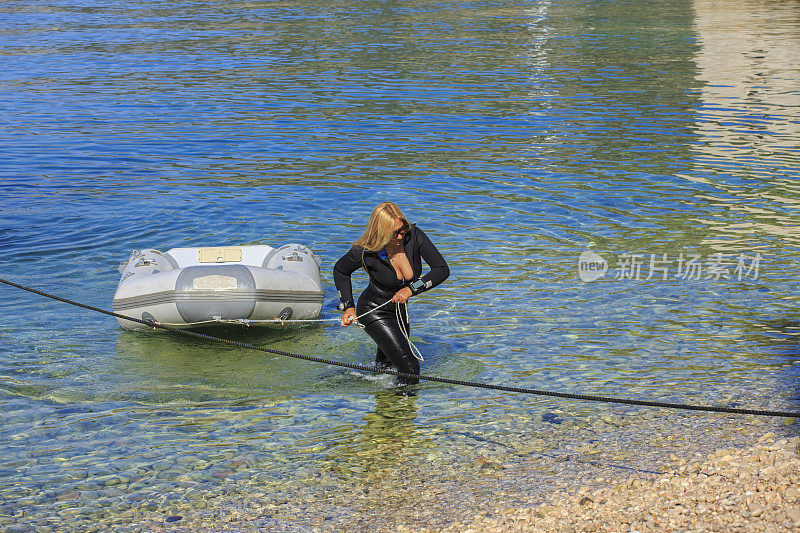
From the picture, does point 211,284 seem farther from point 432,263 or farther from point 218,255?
point 432,263

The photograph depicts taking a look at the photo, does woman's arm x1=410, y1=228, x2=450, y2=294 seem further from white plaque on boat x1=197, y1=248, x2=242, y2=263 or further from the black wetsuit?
white plaque on boat x1=197, y1=248, x2=242, y2=263

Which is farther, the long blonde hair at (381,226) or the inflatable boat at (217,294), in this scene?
the inflatable boat at (217,294)

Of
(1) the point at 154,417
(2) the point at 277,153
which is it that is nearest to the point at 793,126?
(2) the point at 277,153

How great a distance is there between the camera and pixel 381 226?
7.14 m

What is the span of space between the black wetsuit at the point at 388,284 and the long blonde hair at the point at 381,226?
0.61 ft

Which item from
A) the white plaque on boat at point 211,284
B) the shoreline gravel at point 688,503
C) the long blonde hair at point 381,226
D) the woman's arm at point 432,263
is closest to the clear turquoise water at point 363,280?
the shoreline gravel at point 688,503

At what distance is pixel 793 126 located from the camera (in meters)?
19.2

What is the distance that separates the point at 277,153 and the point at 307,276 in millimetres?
8932

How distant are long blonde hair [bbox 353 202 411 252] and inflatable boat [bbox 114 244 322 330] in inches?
84.8

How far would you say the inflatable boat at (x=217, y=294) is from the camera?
8.94m

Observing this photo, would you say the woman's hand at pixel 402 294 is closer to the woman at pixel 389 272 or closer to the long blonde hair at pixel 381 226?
the woman at pixel 389 272

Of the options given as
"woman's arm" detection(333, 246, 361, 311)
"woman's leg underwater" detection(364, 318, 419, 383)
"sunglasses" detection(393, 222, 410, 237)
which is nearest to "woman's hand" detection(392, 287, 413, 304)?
"woman's leg underwater" detection(364, 318, 419, 383)

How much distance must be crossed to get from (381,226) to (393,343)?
3.56ft

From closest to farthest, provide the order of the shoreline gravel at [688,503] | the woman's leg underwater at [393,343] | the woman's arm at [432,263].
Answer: the shoreline gravel at [688,503], the woman's arm at [432,263], the woman's leg underwater at [393,343]
